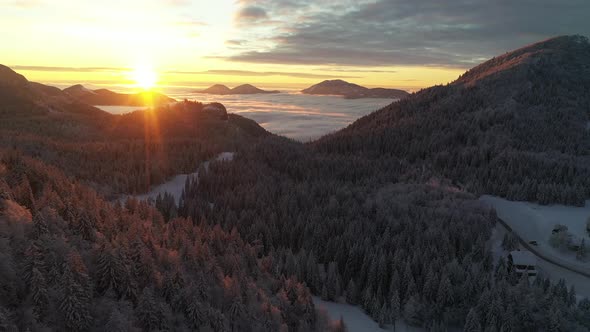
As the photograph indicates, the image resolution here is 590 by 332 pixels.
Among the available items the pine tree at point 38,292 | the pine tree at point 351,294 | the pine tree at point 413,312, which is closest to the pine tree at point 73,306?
the pine tree at point 38,292

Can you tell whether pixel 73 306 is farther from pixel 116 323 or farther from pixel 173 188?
pixel 173 188

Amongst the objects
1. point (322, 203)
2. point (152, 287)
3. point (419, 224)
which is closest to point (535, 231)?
point (419, 224)

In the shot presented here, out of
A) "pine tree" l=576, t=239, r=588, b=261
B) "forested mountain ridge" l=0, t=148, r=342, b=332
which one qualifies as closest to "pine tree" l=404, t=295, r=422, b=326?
"forested mountain ridge" l=0, t=148, r=342, b=332

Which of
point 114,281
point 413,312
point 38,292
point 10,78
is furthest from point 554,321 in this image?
point 10,78

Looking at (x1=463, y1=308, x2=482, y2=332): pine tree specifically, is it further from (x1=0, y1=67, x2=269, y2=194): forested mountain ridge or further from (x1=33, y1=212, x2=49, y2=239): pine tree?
(x1=0, y1=67, x2=269, y2=194): forested mountain ridge

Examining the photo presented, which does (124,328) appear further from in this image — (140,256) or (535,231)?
(535,231)

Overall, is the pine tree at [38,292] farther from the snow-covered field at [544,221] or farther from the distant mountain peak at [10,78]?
the distant mountain peak at [10,78]
